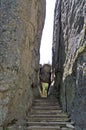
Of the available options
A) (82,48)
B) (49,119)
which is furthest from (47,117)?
(82,48)

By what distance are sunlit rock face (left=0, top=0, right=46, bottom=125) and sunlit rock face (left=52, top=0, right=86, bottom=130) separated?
1510 millimetres

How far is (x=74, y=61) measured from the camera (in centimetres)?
870


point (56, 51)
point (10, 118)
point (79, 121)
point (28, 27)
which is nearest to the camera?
point (10, 118)

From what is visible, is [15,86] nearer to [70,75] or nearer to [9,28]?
[9,28]

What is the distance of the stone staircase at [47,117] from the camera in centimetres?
841

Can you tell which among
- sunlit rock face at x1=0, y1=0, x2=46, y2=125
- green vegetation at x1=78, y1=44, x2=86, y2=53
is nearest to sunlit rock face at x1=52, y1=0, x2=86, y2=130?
green vegetation at x1=78, y1=44, x2=86, y2=53

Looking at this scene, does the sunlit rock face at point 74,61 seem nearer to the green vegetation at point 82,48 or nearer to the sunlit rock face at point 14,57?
the green vegetation at point 82,48

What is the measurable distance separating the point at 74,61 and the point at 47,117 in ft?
7.11

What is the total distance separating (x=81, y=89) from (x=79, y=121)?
99 cm

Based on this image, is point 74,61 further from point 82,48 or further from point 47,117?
point 47,117

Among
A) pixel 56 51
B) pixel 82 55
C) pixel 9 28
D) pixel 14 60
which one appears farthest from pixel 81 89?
pixel 56 51

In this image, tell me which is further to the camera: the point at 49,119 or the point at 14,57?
the point at 49,119

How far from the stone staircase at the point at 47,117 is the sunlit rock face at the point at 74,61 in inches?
11.1

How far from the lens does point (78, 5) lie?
951 cm
